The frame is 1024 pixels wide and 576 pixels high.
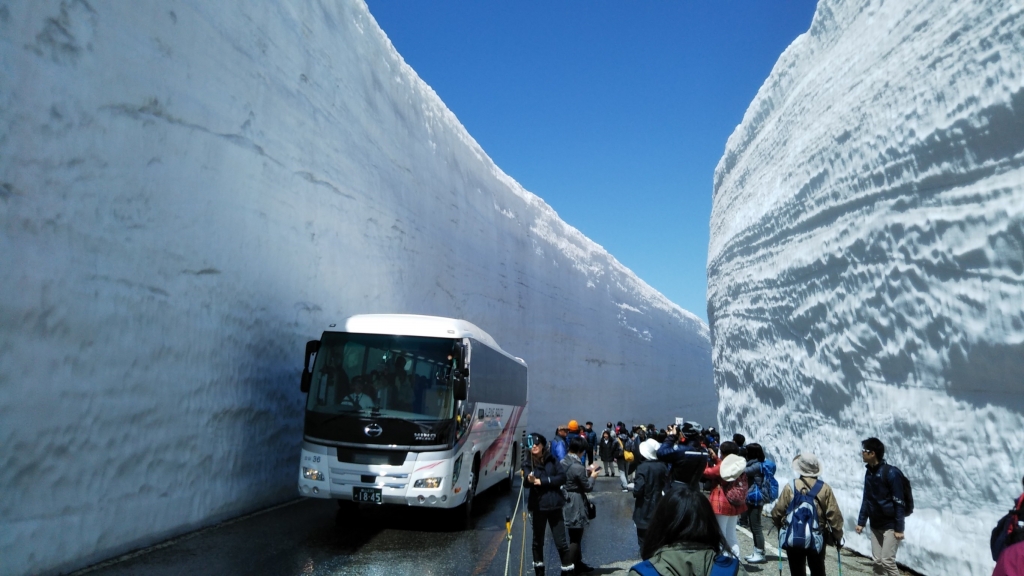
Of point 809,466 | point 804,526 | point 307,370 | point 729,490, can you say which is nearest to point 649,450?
point 729,490

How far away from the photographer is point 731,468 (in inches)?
258

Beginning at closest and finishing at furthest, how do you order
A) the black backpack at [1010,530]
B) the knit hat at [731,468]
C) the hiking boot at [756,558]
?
the black backpack at [1010,530] → the knit hat at [731,468] → the hiking boot at [756,558]

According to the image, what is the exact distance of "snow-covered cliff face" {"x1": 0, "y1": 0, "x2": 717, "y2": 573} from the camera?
5703 millimetres

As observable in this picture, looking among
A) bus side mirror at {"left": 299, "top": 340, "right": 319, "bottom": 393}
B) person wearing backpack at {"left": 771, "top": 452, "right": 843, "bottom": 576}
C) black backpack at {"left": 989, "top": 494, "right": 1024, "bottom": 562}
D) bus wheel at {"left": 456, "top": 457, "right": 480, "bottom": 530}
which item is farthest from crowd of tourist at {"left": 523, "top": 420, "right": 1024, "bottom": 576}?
bus side mirror at {"left": 299, "top": 340, "right": 319, "bottom": 393}

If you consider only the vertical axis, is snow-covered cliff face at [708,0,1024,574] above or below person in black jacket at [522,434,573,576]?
above

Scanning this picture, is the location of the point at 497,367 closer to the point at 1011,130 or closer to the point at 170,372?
the point at 170,372

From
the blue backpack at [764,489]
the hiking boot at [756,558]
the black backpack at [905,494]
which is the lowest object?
the hiking boot at [756,558]

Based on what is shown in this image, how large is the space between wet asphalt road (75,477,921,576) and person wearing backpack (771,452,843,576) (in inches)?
74.7

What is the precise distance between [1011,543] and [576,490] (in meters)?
3.52

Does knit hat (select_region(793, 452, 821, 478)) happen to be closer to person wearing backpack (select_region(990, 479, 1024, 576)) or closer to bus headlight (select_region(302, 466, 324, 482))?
person wearing backpack (select_region(990, 479, 1024, 576))

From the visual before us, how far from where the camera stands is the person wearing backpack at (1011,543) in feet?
8.50

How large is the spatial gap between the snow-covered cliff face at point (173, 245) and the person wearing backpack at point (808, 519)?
5845 mm

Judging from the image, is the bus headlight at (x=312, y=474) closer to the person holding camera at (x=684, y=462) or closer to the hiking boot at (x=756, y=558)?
the person holding camera at (x=684, y=462)

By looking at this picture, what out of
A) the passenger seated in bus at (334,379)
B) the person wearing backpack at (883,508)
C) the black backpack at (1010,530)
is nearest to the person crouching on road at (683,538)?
the black backpack at (1010,530)
